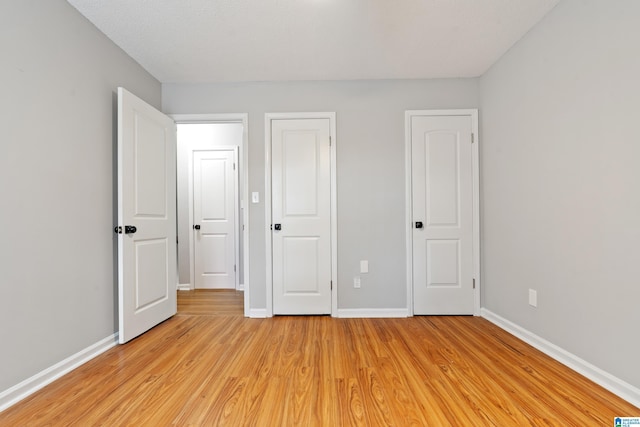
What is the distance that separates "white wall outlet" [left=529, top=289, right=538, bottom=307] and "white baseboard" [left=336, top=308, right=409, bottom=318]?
1.09 meters

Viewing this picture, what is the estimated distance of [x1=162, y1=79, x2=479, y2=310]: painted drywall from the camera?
307cm

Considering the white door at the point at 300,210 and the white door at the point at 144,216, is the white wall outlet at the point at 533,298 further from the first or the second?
the white door at the point at 144,216

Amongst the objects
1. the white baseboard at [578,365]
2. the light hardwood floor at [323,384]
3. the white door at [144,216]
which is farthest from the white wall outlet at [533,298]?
the white door at [144,216]

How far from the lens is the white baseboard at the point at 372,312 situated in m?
3.03

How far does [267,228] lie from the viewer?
121 inches

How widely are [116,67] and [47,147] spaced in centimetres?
100

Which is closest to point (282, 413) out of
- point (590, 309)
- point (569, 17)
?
point (590, 309)

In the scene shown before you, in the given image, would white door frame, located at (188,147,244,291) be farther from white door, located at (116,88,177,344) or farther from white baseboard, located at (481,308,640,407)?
white baseboard, located at (481,308,640,407)

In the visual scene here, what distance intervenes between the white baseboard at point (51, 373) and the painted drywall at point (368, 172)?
126 cm

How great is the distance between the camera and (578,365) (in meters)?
1.88

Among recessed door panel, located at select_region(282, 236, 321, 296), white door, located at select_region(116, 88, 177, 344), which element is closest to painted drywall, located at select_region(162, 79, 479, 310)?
recessed door panel, located at select_region(282, 236, 321, 296)

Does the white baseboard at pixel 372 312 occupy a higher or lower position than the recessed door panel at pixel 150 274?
lower

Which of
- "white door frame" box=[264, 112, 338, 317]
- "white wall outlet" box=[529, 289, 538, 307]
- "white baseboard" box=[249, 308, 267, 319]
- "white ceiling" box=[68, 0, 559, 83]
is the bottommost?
"white baseboard" box=[249, 308, 267, 319]

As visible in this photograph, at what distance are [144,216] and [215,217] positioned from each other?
1817mm
